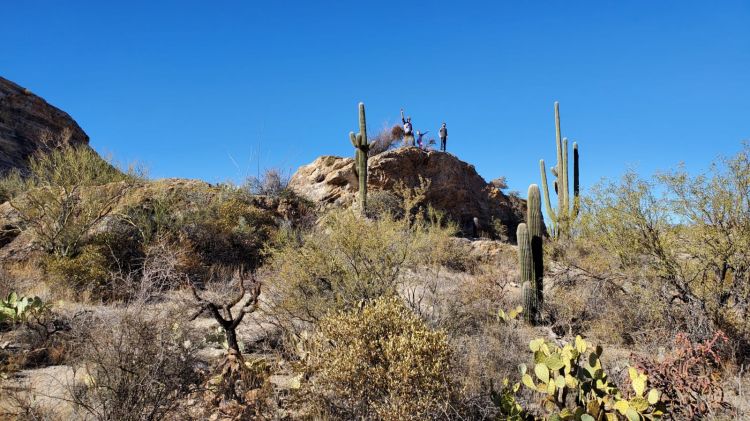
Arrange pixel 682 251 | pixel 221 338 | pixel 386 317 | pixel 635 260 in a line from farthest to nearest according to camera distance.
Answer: pixel 635 260, pixel 682 251, pixel 221 338, pixel 386 317

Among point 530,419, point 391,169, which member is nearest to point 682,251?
point 530,419

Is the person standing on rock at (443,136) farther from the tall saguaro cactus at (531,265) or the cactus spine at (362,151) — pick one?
the tall saguaro cactus at (531,265)

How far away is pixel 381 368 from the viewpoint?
11.0 feet

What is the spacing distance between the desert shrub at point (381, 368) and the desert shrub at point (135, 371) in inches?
41.3

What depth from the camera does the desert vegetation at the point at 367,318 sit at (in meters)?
3.30

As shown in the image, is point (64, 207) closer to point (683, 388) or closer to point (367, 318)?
point (367, 318)

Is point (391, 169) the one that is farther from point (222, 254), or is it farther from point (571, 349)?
point (571, 349)

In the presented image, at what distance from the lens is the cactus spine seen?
1321 cm

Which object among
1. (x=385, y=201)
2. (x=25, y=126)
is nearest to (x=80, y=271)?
(x=385, y=201)

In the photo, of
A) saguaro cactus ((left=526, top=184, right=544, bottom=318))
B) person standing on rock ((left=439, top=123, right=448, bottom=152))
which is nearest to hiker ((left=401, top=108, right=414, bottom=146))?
person standing on rock ((left=439, top=123, right=448, bottom=152))

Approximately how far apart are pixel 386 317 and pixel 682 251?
4.30 metres

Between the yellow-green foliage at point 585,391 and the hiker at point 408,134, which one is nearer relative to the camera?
the yellow-green foliage at point 585,391

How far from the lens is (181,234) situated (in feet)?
34.3

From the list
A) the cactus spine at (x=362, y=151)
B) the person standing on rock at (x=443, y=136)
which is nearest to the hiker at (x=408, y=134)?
the person standing on rock at (x=443, y=136)
